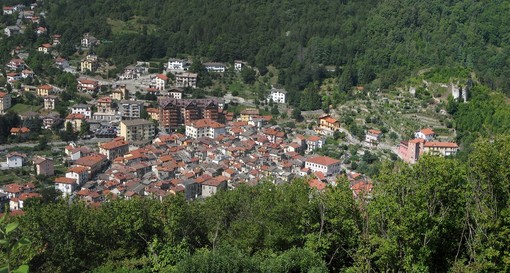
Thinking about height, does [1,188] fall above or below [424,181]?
below

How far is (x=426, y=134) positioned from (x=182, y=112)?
7845 mm

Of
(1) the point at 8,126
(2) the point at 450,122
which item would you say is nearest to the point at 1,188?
(1) the point at 8,126

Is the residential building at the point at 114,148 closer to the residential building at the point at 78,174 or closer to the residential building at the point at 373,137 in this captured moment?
the residential building at the point at 78,174

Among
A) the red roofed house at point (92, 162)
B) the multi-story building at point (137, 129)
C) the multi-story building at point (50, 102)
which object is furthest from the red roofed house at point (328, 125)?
the multi-story building at point (50, 102)

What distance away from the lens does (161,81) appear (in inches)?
874

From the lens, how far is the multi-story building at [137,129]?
17.7 m

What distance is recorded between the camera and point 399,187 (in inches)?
200

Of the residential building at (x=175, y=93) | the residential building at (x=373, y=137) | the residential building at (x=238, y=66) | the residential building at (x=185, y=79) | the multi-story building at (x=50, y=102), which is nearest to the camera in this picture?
the residential building at (x=373, y=137)

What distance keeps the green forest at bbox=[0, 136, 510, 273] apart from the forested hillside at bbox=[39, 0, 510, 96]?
15.7 m

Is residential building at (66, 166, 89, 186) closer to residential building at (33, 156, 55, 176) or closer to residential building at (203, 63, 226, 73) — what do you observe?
residential building at (33, 156, 55, 176)

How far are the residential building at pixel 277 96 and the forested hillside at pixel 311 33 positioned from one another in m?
0.89

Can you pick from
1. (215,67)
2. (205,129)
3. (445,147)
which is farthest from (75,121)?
(445,147)

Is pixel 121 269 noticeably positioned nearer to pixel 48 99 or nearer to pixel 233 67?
pixel 48 99

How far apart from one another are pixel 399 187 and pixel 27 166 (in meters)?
12.4
